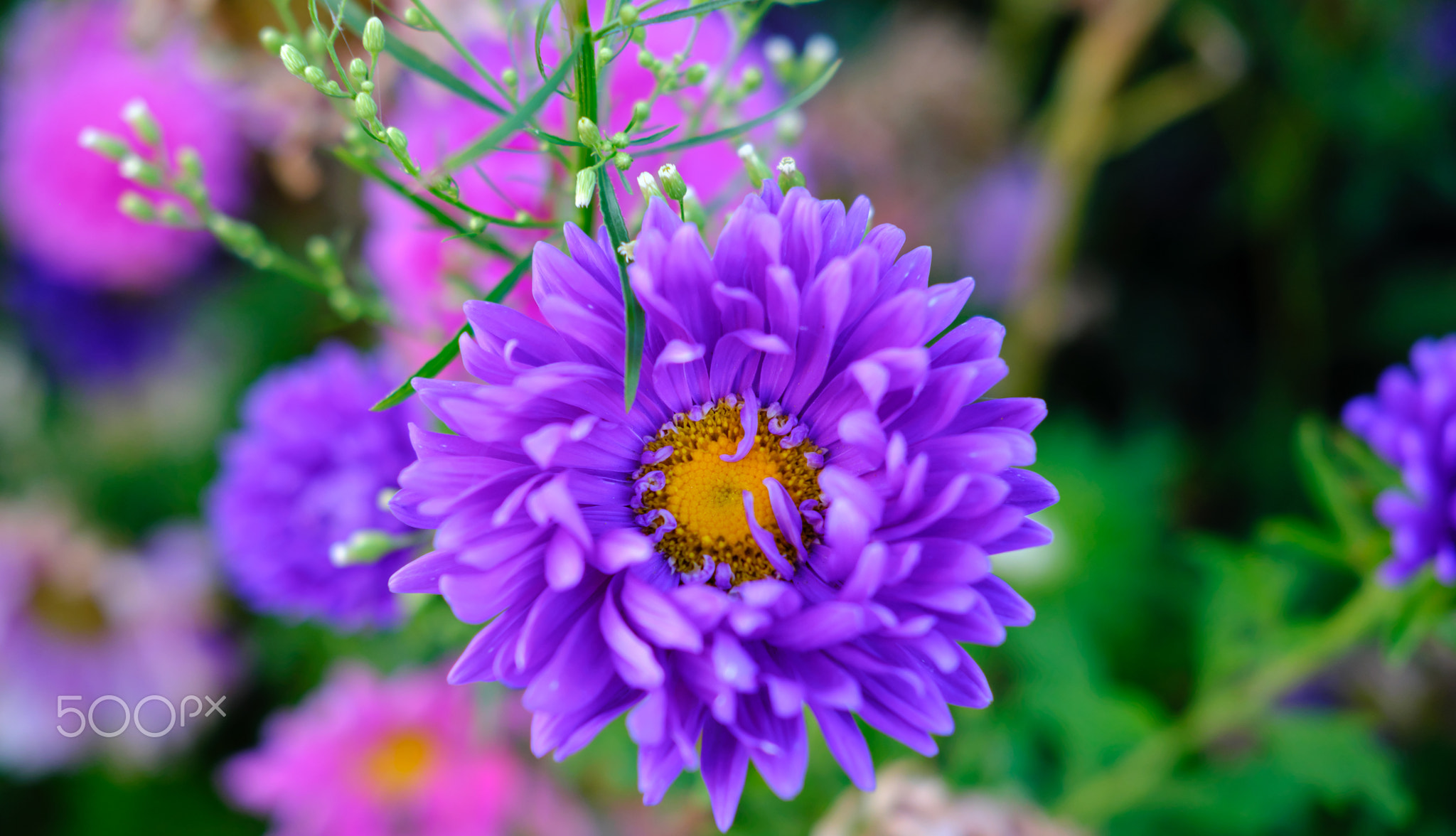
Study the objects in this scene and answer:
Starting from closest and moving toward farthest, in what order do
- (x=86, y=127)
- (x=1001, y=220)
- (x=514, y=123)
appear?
(x=514, y=123) → (x=86, y=127) → (x=1001, y=220)

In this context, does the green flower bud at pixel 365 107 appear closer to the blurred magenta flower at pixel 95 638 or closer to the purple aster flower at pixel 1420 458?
the purple aster flower at pixel 1420 458

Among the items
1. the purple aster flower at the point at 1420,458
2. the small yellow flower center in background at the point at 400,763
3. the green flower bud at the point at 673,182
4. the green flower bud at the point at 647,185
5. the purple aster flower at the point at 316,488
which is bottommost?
the small yellow flower center in background at the point at 400,763

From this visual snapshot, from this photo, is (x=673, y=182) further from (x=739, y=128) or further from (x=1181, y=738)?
(x=1181, y=738)

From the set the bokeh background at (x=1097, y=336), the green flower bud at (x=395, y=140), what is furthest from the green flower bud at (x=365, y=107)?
the bokeh background at (x=1097, y=336)

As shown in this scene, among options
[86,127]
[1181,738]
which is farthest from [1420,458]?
[86,127]

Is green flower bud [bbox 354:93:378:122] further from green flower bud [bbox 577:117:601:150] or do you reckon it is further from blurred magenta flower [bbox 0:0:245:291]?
blurred magenta flower [bbox 0:0:245:291]

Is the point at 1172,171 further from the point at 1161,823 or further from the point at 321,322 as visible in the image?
the point at 321,322

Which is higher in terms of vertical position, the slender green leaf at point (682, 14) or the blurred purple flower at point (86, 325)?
the slender green leaf at point (682, 14)
